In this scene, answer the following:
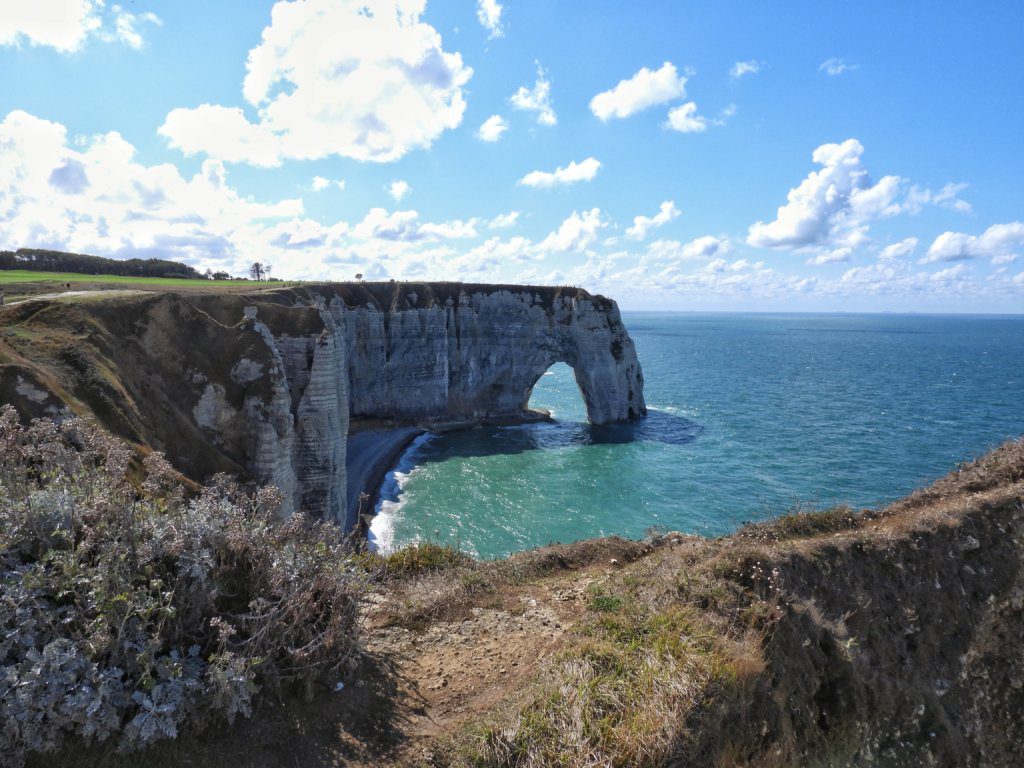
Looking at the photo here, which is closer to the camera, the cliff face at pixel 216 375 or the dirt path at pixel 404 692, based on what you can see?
the dirt path at pixel 404 692

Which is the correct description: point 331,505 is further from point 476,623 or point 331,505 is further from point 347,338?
point 347,338

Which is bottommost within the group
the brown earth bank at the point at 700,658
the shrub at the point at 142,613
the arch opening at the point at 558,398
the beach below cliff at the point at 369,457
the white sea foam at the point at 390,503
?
the white sea foam at the point at 390,503

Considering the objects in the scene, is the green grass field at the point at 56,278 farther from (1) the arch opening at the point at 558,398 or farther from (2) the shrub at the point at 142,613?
(1) the arch opening at the point at 558,398

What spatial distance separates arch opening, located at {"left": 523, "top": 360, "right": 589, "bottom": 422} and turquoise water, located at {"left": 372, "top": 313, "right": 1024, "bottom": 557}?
0.47 m

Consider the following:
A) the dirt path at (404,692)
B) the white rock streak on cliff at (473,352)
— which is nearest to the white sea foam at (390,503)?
the white rock streak on cliff at (473,352)

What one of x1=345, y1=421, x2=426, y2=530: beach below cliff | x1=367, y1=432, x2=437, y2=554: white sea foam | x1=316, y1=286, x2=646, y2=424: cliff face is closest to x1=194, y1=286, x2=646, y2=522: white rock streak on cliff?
x1=316, y1=286, x2=646, y2=424: cliff face

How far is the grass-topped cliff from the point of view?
5.52 meters

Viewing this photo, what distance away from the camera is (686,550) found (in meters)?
11.2

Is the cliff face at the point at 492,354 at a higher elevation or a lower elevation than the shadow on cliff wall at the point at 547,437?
higher

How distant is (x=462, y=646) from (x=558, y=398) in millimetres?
69895

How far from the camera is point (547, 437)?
5609 centimetres

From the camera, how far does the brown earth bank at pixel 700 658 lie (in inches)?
248

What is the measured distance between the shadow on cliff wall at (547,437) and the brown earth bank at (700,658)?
37850 millimetres

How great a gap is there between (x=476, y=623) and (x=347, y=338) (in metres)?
45.9
